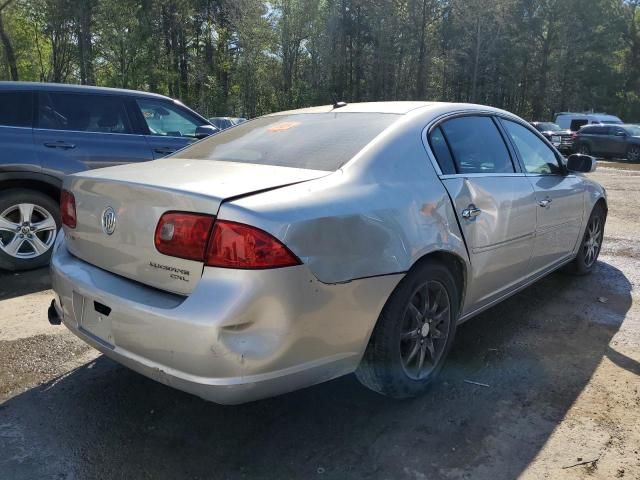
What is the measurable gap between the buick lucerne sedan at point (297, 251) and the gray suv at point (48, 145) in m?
2.43

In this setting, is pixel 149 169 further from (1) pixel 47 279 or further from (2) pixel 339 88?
(2) pixel 339 88

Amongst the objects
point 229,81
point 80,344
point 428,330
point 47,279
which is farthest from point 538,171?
point 229,81

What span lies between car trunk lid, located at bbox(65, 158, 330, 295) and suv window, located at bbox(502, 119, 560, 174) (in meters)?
2.05

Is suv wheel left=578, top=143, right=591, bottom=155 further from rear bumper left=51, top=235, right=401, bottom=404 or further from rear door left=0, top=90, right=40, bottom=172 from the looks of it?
rear bumper left=51, top=235, right=401, bottom=404

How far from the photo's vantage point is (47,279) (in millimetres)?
5074

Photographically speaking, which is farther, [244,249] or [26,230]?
[26,230]

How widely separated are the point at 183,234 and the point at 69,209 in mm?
1032

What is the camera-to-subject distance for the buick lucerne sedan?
219 centimetres

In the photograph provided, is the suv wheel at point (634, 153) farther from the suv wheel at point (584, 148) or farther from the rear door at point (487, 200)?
the rear door at point (487, 200)

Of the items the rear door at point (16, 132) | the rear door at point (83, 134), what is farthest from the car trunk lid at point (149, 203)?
the rear door at point (83, 134)

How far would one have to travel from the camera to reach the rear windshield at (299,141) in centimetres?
284

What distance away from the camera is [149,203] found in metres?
2.43

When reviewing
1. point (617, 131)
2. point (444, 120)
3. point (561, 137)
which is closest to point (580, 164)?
point (444, 120)

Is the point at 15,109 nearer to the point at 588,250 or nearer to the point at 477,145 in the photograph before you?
the point at 477,145
